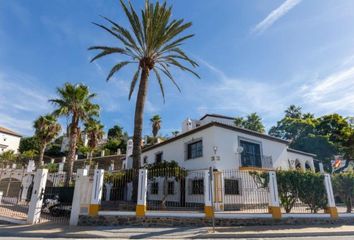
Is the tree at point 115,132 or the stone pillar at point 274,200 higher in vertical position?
the tree at point 115,132

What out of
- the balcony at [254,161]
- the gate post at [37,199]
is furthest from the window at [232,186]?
the gate post at [37,199]

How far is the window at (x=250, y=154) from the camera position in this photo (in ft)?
60.0

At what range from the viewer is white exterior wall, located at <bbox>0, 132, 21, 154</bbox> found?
164ft

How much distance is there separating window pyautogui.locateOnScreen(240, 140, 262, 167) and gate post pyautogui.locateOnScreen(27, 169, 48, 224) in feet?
43.9

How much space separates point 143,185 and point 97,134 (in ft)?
78.0

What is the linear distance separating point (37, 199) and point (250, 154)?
48.6 ft

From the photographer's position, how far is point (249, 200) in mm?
13656

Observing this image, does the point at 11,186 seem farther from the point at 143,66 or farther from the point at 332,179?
the point at 332,179

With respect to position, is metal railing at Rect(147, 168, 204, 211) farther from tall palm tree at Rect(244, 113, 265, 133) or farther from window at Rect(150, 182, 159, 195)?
tall palm tree at Rect(244, 113, 265, 133)

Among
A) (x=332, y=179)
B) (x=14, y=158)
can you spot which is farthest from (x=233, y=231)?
(x=14, y=158)

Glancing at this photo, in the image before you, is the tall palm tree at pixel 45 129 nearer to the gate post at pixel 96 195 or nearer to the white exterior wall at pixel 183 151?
the white exterior wall at pixel 183 151

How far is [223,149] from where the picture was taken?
17266mm

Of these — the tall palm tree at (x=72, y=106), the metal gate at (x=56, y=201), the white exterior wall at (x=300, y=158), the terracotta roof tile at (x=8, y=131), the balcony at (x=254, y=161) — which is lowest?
the metal gate at (x=56, y=201)

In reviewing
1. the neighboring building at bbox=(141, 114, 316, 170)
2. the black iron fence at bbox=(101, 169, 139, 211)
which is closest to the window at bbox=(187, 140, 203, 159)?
the neighboring building at bbox=(141, 114, 316, 170)
